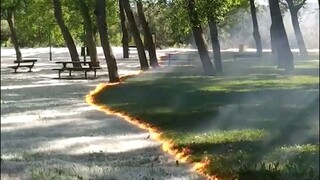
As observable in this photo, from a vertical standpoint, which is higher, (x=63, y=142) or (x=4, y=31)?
(x=4, y=31)

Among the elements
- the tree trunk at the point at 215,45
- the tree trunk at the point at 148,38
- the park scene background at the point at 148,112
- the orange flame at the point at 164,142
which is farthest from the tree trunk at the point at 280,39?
the orange flame at the point at 164,142

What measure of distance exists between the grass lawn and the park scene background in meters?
0.02

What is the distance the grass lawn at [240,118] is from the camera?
445 centimetres

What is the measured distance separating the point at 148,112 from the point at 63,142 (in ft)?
13.6

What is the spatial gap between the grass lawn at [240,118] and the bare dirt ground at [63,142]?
429 mm

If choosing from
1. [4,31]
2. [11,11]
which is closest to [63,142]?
[11,11]

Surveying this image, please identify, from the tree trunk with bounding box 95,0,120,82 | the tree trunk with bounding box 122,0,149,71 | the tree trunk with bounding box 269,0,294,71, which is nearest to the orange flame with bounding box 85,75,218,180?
the tree trunk with bounding box 95,0,120,82

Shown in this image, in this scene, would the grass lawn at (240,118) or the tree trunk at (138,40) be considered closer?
the grass lawn at (240,118)

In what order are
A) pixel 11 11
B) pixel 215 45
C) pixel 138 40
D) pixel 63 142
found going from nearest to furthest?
pixel 11 11
pixel 63 142
pixel 215 45
pixel 138 40

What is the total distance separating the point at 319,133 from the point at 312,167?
47.3 inches

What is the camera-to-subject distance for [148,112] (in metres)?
7.01

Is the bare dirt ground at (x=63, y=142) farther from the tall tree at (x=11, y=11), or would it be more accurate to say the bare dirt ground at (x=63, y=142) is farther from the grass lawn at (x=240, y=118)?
the grass lawn at (x=240, y=118)

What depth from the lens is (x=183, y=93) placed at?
8.79 meters

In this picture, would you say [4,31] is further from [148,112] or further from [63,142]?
[148,112]
